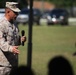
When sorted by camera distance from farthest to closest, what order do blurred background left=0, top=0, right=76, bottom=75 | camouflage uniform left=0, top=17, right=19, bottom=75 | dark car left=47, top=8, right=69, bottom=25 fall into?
dark car left=47, top=8, right=69, bottom=25
blurred background left=0, top=0, right=76, bottom=75
camouflage uniform left=0, top=17, right=19, bottom=75

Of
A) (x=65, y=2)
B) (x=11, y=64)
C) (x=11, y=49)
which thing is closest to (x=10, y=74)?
(x=11, y=64)

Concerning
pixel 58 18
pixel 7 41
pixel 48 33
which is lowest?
pixel 58 18

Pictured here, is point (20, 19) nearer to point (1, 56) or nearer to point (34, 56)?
point (34, 56)

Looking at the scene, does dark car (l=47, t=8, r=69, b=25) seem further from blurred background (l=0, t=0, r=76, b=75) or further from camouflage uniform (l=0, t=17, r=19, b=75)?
camouflage uniform (l=0, t=17, r=19, b=75)

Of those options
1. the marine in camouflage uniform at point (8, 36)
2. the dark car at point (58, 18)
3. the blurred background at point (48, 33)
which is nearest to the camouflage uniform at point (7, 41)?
the marine in camouflage uniform at point (8, 36)

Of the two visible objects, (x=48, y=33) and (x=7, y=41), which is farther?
(x=48, y=33)

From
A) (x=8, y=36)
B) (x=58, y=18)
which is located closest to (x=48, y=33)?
(x=58, y=18)

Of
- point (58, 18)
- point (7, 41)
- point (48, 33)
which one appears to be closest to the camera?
point (7, 41)

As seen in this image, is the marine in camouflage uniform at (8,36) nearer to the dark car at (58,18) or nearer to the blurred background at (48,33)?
the blurred background at (48,33)

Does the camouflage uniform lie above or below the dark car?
above

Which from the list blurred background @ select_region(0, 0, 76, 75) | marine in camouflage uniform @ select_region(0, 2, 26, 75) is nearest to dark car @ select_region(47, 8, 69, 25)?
blurred background @ select_region(0, 0, 76, 75)

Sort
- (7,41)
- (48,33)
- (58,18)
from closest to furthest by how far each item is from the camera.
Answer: (7,41)
(48,33)
(58,18)

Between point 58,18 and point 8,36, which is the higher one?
point 8,36

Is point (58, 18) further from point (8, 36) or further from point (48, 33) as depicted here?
point (8, 36)
